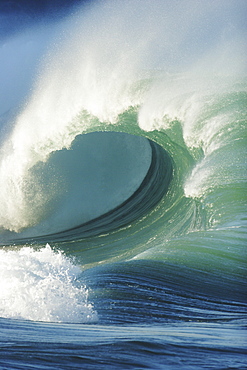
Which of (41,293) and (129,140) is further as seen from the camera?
(129,140)

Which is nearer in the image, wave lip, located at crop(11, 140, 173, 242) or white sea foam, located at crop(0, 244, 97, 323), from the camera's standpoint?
white sea foam, located at crop(0, 244, 97, 323)

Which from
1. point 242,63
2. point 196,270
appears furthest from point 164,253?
point 242,63

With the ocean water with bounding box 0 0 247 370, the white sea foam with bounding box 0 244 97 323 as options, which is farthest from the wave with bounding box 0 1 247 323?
the white sea foam with bounding box 0 244 97 323

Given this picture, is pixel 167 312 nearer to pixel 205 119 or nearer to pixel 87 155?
pixel 205 119

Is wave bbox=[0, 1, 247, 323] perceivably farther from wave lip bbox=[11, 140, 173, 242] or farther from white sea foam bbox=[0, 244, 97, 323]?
white sea foam bbox=[0, 244, 97, 323]

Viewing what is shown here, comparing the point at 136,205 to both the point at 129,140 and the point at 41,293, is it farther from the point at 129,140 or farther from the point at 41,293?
the point at 41,293

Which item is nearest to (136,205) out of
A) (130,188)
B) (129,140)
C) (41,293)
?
(130,188)
